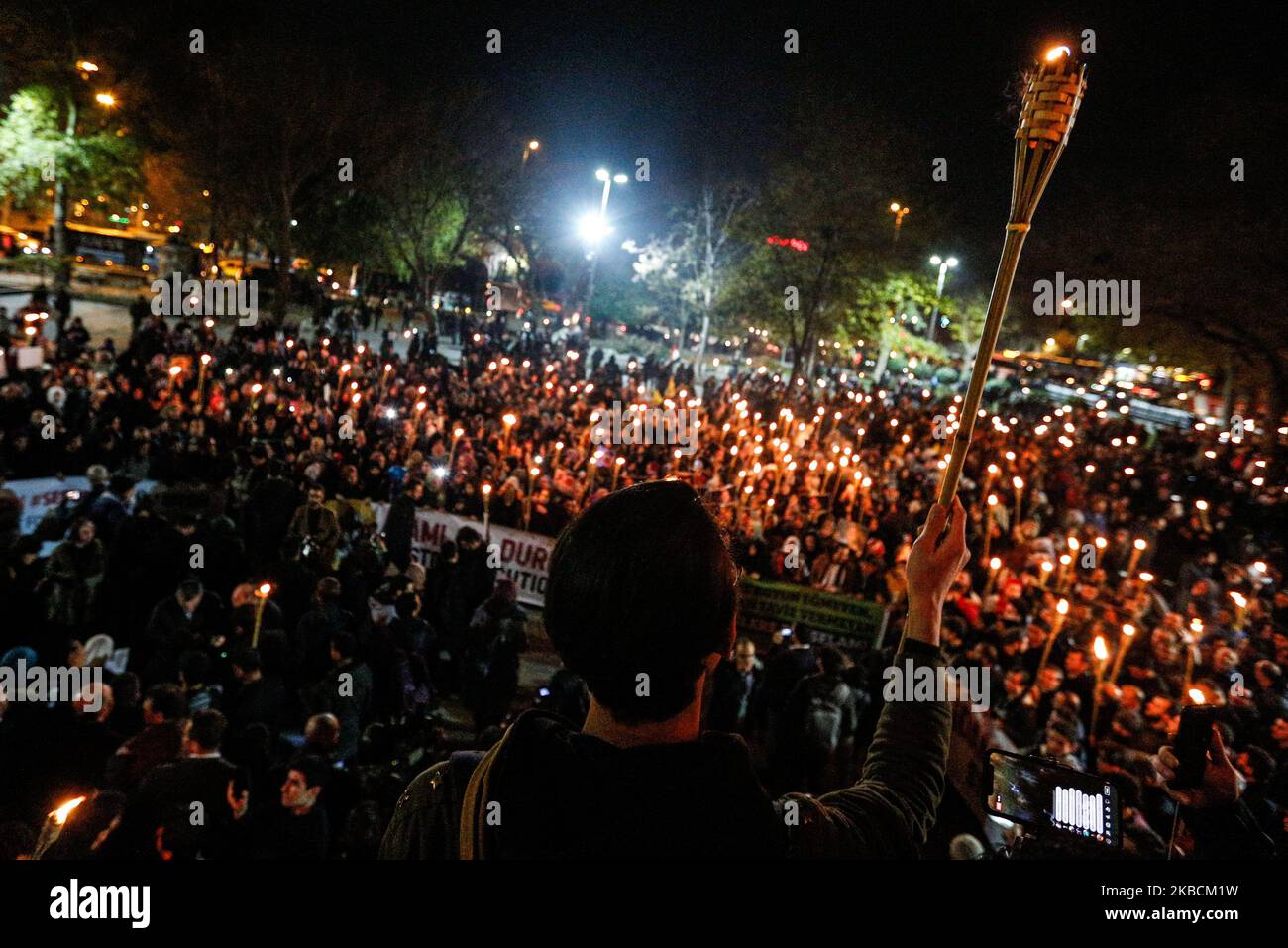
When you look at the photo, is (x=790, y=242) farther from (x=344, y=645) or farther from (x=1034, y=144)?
(x=1034, y=144)

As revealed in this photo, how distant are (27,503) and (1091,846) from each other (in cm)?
996

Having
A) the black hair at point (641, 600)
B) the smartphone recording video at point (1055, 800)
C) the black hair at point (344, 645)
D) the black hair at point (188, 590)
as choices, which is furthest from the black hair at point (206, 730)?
the smartphone recording video at point (1055, 800)

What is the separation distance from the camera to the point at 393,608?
6.71m

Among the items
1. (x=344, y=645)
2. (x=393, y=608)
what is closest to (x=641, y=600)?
(x=344, y=645)

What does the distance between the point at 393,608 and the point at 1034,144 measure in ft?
20.1

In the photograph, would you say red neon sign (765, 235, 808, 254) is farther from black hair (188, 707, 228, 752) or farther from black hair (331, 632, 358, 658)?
black hair (188, 707, 228, 752)

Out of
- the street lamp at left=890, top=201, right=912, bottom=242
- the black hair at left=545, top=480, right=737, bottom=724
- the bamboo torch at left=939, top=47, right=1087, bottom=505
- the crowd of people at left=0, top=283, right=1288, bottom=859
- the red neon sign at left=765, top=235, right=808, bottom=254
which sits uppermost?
the street lamp at left=890, top=201, right=912, bottom=242

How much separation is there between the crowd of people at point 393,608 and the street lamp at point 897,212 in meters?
12.8

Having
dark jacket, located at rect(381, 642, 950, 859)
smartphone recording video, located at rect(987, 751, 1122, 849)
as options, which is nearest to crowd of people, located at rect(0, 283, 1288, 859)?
dark jacket, located at rect(381, 642, 950, 859)

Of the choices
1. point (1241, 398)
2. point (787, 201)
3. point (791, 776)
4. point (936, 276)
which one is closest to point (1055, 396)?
point (1241, 398)

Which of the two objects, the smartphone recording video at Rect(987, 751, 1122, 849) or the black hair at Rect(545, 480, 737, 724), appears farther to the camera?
the smartphone recording video at Rect(987, 751, 1122, 849)

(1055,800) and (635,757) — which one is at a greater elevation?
(635,757)

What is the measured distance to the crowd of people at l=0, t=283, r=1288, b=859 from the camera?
4207mm
